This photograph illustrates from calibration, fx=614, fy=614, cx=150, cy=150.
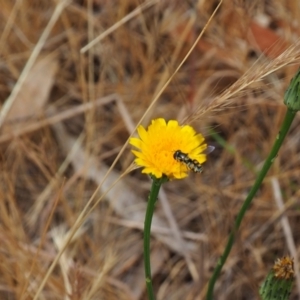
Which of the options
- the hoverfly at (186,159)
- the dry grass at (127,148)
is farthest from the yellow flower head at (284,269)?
the dry grass at (127,148)

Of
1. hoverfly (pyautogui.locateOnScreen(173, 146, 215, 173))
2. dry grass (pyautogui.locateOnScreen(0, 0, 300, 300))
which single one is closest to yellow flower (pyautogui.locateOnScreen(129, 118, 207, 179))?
hoverfly (pyautogui.locateOnScreen(173, 146, 215, 173))

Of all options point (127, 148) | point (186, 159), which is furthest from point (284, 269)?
point (127, 148)

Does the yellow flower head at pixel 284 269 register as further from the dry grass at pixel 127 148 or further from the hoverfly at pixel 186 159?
the dry grass at pixel 127 148

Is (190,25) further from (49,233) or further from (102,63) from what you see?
(49,233)

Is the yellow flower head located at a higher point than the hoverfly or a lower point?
lower

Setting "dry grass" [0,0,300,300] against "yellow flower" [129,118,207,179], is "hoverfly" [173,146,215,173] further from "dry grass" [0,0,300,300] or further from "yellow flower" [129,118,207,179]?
"dry grass" [0,0,300,300]

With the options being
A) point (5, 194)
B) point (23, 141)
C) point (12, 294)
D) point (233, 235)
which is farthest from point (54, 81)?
point (233, 235)

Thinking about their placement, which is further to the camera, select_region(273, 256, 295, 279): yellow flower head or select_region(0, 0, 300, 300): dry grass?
select_region(0, 0, 300, 300): dry grass
